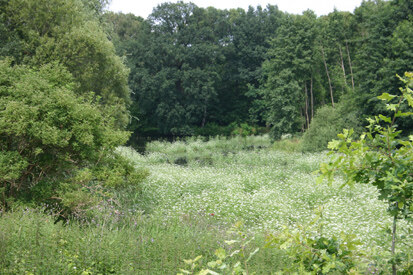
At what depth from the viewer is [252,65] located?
44219 millimetres

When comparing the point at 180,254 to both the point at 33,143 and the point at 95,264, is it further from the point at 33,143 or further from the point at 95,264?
the point at 33,143

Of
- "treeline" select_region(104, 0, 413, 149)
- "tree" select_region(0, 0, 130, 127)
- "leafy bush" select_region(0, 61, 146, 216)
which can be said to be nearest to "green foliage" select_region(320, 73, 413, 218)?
"leafy bush" select_region(0, 61, 146, 216)

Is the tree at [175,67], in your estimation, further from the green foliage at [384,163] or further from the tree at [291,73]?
the green foliage at [384,163]

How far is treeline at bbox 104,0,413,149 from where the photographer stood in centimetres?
2364

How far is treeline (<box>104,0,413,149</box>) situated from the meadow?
11.6 metres

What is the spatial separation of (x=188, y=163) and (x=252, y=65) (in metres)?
27.5

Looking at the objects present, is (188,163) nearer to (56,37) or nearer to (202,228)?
(56,37)

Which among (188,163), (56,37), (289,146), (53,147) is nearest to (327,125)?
(289,146)

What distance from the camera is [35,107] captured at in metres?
7.38

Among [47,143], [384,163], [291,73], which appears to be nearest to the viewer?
[384,163]

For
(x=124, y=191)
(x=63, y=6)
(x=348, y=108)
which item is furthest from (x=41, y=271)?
(x=348, y=108)

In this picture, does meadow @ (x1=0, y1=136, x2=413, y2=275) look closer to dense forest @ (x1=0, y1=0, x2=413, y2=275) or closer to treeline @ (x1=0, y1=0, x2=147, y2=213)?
dense forest @ (x1=0, y1=0, x2=413, y2=275)

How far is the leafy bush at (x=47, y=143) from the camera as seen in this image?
7.18 meters

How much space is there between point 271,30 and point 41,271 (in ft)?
142
